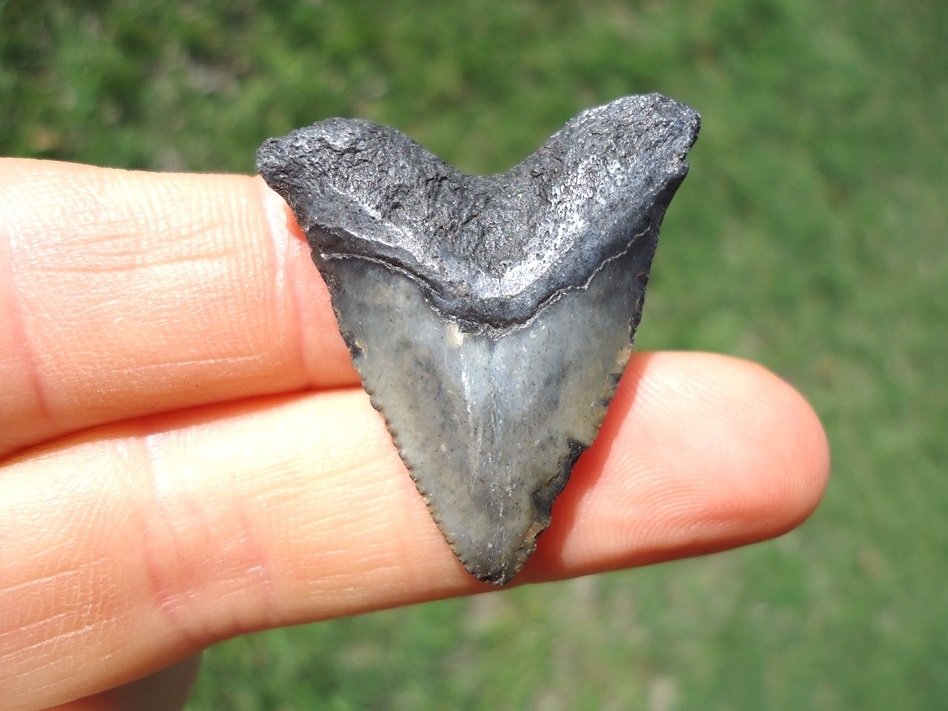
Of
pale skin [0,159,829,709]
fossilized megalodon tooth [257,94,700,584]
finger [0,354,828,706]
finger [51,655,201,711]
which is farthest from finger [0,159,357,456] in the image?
finger [51,655,201,711]

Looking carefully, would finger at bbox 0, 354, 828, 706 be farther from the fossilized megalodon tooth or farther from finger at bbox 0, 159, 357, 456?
the fossilized megalodon tooth

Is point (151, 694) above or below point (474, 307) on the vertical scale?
below

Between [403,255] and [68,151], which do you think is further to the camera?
[68,151]

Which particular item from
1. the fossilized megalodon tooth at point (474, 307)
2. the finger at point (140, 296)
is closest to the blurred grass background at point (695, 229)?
the finger at point (140, 296)

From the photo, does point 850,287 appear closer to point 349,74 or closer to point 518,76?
point 518,76

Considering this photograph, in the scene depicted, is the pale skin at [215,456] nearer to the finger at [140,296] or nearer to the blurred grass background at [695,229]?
the finger at [140,296]

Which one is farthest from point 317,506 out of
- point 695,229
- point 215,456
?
point 695,229

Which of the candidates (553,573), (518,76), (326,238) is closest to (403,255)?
(326,238)

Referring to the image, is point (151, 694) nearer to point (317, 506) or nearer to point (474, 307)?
point (317, 506)

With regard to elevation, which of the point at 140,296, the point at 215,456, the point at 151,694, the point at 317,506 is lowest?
the point at 151,694
